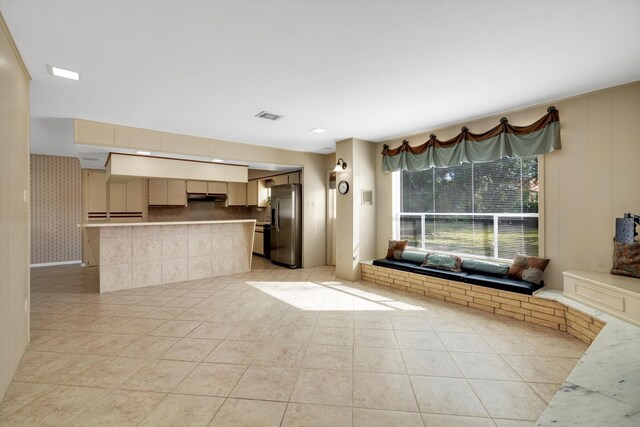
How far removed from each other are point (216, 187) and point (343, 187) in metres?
4.45

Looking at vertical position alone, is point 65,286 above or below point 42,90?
below

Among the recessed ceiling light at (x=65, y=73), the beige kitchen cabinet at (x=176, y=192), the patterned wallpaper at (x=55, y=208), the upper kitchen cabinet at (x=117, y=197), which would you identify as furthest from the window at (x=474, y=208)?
the patterned wallpaper at (x=55, y=208)

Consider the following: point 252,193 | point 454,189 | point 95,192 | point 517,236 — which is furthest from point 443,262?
point 95,192

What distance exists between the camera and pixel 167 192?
7965 mm

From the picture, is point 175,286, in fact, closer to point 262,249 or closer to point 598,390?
point 262,249

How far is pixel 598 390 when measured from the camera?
1021 millimetres

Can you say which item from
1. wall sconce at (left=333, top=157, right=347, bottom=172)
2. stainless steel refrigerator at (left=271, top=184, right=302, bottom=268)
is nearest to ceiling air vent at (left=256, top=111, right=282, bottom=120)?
wall sconce at (left=333, top=157, right=347, bottom=172)

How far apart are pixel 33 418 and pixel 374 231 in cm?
514

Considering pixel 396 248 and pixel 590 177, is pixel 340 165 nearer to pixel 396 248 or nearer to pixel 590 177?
pixel 396 248

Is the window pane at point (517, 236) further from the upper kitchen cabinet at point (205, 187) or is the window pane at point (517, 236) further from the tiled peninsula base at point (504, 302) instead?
the upper kitchen cabinet at point (205, 187)

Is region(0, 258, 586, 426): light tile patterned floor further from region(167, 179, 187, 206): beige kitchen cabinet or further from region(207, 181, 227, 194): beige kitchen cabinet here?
region(207, 181, 227, 194): beige kitchen cabinet

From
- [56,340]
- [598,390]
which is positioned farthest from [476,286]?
[56,340]

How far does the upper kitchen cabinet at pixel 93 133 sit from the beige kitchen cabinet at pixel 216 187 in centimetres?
387

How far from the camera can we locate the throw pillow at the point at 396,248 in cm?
539
